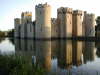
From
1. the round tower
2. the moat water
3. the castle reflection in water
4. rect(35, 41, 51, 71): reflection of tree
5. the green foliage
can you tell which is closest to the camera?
the green foliage

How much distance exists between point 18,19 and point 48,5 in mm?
20251

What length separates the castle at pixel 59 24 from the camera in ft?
142

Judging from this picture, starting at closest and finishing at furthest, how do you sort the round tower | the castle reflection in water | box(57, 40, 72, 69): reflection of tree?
box(57, 40, 72, 69): reflection of tree, the castle reflection in water, the round tower

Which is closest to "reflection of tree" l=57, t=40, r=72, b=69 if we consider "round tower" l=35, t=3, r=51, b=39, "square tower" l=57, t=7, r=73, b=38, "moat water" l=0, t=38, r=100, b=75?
"moat water" l=0, t=38, r=100, b=75

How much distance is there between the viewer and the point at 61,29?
160 ft

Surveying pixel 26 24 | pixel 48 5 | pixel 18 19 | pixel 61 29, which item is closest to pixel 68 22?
pixel 61 29

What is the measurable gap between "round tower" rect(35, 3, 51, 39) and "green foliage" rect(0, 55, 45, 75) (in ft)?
115

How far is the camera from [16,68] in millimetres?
6500

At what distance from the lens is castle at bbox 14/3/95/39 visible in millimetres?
43312

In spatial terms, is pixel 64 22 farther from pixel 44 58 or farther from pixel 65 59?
pixel 65 59

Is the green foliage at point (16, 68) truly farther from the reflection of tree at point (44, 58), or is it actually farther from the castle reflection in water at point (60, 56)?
the reflection of tree at point (44, 58)

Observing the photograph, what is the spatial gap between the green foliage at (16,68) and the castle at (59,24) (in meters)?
35.3

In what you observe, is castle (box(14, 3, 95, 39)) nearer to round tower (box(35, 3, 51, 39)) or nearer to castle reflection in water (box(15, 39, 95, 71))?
round tower (box(35, 3, 51, 39))

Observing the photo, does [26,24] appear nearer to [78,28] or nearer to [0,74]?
[78,28]
